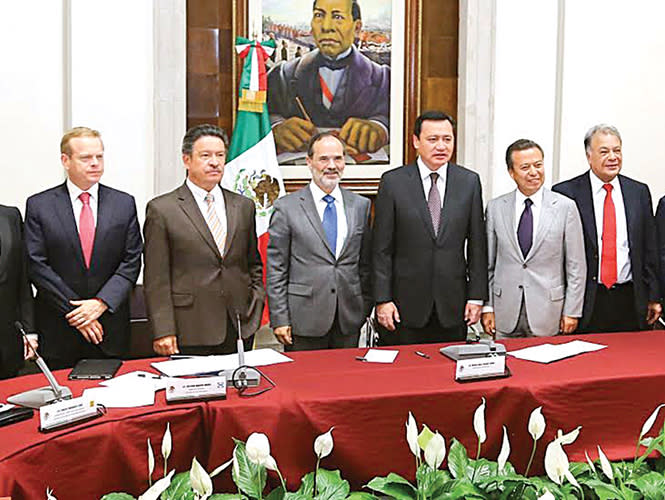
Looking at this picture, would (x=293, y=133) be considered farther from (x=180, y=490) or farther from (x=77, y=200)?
(x=180, y=490)

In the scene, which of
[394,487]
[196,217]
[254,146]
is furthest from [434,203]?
[254,146]

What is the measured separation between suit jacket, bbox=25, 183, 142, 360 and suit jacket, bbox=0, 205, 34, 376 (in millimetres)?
94

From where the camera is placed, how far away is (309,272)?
167 inches

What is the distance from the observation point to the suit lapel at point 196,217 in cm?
405

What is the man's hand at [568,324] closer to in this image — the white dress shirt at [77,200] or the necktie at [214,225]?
the necktie at [214,225]

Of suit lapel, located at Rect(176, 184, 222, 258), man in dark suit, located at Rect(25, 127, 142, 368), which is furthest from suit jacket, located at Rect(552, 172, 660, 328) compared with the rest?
man in dark suit, located at Rect(25, 127, 142, 368)

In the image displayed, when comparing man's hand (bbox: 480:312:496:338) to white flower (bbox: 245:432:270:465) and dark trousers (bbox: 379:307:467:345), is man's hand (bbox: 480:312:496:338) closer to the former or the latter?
dark trousers (bbox: 379:307:467:345)

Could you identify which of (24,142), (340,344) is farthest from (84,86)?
(340,344)

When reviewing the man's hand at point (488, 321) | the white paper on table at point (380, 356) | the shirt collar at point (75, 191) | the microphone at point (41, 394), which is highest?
the shirt collar at point (75, 191)

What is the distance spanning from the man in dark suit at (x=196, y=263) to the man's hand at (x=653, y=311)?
221 centimetres

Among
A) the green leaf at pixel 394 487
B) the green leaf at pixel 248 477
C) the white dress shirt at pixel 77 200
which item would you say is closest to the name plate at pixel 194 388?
the green leaf at pixel 248 477

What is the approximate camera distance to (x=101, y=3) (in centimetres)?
561

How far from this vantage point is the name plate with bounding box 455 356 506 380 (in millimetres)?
3168

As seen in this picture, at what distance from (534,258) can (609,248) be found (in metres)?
0.59
